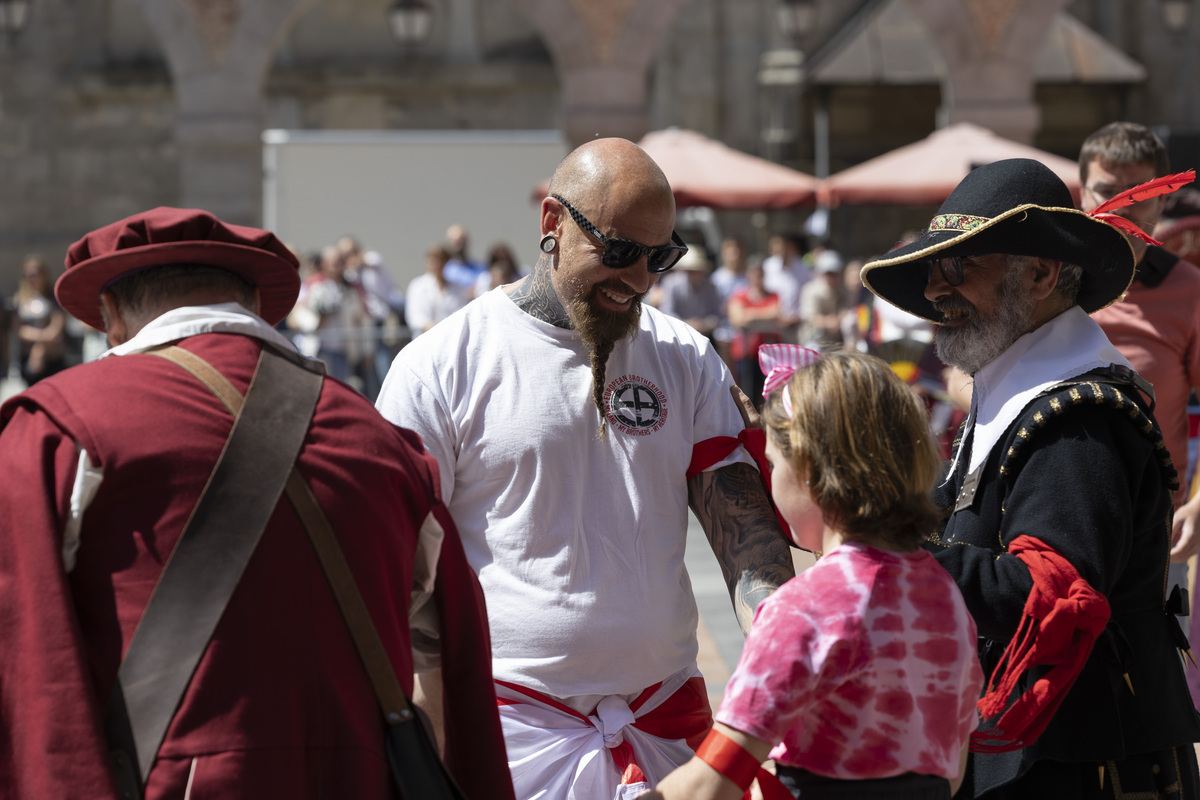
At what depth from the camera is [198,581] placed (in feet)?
5.70

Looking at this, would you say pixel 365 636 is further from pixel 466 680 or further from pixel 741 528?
pixel 741 528

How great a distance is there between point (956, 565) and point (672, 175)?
11.2 metres

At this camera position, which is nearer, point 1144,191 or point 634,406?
point 634,406

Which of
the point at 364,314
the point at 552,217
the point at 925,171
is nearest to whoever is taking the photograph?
the point at 552,217

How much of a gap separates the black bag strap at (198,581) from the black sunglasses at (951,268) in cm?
135

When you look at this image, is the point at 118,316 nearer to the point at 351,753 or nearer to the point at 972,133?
the point at 351,753

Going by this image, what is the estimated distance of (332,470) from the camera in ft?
6.09

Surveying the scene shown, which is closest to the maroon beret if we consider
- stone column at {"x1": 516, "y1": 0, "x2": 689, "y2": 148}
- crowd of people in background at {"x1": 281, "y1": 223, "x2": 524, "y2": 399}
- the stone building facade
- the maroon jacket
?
the maroon jacket

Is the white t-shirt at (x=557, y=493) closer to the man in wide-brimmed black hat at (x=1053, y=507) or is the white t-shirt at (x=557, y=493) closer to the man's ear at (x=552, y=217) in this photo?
the man's ear at (x=552, y=217)

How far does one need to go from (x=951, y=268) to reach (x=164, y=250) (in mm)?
1455

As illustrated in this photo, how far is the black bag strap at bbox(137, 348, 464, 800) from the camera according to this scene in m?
1.82

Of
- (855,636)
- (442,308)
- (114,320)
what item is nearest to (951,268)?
(855,636)

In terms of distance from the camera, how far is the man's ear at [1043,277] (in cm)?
254

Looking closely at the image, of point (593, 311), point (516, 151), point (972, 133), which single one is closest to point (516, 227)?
point (516, 151)
